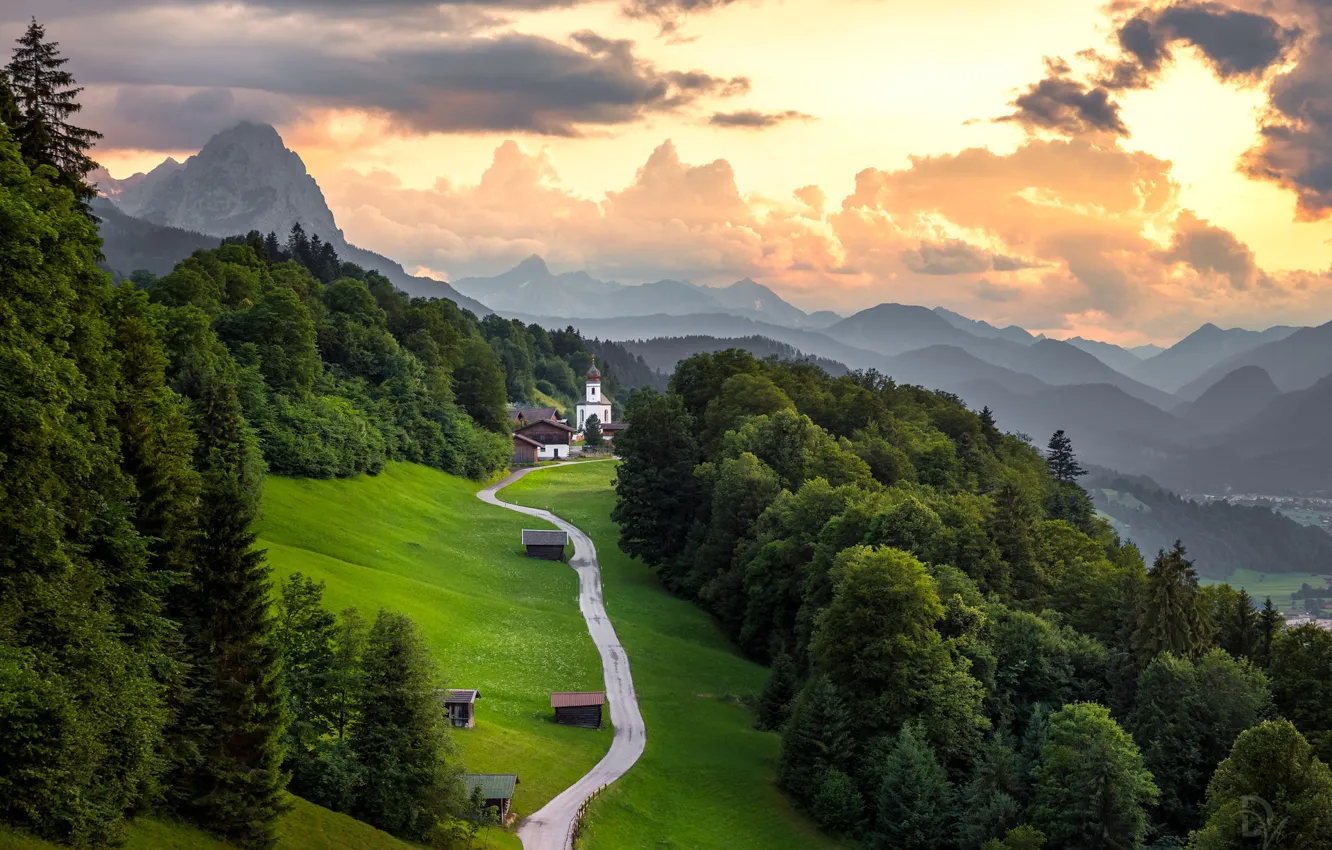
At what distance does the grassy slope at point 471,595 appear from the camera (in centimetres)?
4475

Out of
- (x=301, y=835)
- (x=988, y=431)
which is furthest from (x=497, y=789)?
(x=988, y=431)

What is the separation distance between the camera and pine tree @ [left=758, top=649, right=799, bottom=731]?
55.1 meters

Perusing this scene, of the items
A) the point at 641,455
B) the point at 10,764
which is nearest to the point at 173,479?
the point at 10,764

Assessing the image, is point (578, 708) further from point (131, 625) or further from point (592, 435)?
point (592, 435)

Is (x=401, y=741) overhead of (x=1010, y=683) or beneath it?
beneath

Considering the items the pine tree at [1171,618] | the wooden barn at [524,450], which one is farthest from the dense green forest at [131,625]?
the wooden barn at [524,450]

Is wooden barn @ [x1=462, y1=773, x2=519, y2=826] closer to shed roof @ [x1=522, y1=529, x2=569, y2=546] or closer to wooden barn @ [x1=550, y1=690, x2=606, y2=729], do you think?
wooden barn @ [x1=550, y1=690, x2=606, y2=729]

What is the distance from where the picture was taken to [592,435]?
164 meters

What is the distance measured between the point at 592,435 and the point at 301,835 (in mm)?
136436

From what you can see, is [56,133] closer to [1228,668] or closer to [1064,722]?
[1064,722]

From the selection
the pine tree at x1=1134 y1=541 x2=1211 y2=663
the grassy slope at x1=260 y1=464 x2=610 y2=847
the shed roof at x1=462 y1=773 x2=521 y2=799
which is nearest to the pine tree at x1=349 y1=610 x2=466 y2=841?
the shed roof at x1=462 y1=773 x2=521 y2=799

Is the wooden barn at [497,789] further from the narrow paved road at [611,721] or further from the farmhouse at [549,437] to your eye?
the farmhouse at [549,437]

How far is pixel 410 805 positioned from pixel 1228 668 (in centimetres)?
3787

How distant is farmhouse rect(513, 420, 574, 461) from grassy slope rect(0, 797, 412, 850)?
118515 millimetres
